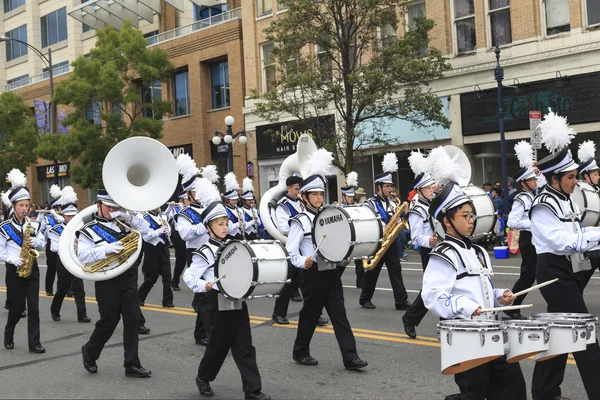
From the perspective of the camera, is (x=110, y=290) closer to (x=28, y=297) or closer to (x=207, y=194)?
(x=207, y=194)

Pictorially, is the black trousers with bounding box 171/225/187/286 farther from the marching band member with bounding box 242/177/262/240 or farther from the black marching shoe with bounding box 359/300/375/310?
the black marching shoe with bounding box 359/300/375/310

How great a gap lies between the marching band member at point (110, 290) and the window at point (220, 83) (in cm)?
2613

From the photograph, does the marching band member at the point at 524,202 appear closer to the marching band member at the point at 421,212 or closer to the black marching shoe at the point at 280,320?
the marching band member at the point at 421,212

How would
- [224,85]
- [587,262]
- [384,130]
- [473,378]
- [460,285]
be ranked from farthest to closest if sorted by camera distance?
[224,85] < [384,130] < [587,262] < [460,285] < [473,378]

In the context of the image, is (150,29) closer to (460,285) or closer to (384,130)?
(384,130)

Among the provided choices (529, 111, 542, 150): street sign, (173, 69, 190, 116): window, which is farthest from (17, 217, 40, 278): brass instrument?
(173, 69, 190, 116): window

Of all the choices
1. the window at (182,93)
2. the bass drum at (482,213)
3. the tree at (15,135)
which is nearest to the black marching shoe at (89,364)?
the bass drum at (482,213)

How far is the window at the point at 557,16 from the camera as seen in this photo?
21344mm

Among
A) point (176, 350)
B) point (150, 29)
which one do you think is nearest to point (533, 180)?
point (176, 350)

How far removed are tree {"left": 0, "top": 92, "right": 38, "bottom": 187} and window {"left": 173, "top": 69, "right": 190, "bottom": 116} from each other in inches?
322

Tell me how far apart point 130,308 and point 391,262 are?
4.49 meters

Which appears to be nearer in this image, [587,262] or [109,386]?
[587,262]

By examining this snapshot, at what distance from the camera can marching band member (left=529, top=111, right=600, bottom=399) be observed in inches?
224

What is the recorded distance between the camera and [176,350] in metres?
→ 8.88
